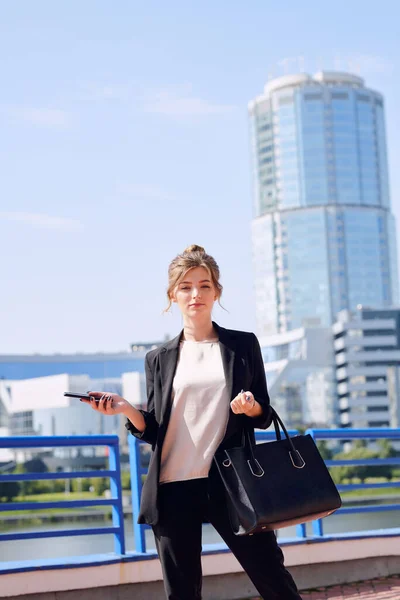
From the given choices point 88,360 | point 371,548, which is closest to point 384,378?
point 88,360

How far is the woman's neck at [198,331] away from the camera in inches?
141

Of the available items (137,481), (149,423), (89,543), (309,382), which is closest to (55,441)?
(137,481)

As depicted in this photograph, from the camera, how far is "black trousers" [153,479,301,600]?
329 cm

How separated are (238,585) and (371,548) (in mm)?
1185

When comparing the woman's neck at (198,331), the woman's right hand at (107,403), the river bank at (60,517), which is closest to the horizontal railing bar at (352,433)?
the woman's neck at (198,331)

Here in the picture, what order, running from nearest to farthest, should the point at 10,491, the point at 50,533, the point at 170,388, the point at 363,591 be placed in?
1. the point at 170,388
2. the point at 50,533
3. the point at 363,591
4. the point at 10,491

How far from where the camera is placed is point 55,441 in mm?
5652

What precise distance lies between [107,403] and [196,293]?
0.50 metres

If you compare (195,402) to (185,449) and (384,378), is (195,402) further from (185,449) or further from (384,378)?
(384,378)

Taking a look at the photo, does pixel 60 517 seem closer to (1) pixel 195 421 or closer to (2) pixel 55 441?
(2) pixel 55 441

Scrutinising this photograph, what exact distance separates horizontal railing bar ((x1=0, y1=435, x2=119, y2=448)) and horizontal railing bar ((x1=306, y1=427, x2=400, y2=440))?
1.48 meters

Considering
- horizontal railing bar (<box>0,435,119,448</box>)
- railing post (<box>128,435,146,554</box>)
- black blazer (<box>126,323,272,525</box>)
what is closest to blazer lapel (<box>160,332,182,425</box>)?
black blazer (<box>126,323,272,525</box>)

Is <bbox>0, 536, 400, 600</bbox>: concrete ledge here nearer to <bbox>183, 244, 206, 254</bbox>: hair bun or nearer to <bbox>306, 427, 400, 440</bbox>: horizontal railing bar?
<bbox>306, 427, 400, 440</bbox>: horizontal railing bar

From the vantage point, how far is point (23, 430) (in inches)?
5182
